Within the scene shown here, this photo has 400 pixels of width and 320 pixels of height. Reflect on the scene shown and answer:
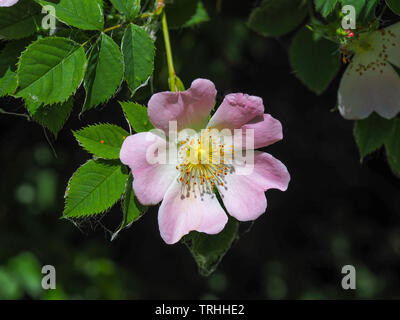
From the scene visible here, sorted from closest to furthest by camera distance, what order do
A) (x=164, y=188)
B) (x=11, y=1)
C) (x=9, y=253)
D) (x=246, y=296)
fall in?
(x=11, y=1) → (x=164, y=188) → (x=9, y=253) → (x=246, y=296)

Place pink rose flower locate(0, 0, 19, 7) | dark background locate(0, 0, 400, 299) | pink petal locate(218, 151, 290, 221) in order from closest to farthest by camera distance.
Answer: pink rose flower locate(0, 0, 19, 7) < pink petal locate(218, 151, 290, 221) < dark background locate(0, 0, 400, 299)

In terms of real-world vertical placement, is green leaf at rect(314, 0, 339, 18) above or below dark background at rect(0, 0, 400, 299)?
above

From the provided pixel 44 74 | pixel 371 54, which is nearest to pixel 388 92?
pixel 371 54

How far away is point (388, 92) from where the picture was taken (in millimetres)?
1176

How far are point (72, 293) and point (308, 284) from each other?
1.16 m

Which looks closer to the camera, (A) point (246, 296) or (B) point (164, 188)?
(B) point (164, 188)

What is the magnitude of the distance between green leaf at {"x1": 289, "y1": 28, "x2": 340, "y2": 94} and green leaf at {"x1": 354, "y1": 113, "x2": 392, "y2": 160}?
16cm

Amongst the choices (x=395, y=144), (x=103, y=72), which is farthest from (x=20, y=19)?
(x=395, y=144)

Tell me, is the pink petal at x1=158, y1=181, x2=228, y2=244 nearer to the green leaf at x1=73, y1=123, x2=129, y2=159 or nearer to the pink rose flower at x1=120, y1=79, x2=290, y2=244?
the pink rose flower at x1=120, y1=79, x2=290, y2=244

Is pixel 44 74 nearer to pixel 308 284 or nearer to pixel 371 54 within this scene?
pixel 371 54

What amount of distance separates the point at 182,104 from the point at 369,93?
505mm

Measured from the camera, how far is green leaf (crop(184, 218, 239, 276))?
1.06m

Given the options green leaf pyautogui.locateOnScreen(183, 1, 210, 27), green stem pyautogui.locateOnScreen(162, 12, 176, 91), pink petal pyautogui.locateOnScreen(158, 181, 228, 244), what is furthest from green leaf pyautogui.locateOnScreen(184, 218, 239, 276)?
green leaf pyautogui.locateOnScreen(183, 1, 210, 27)

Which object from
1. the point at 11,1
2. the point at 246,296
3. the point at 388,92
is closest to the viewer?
the point at 11,1
